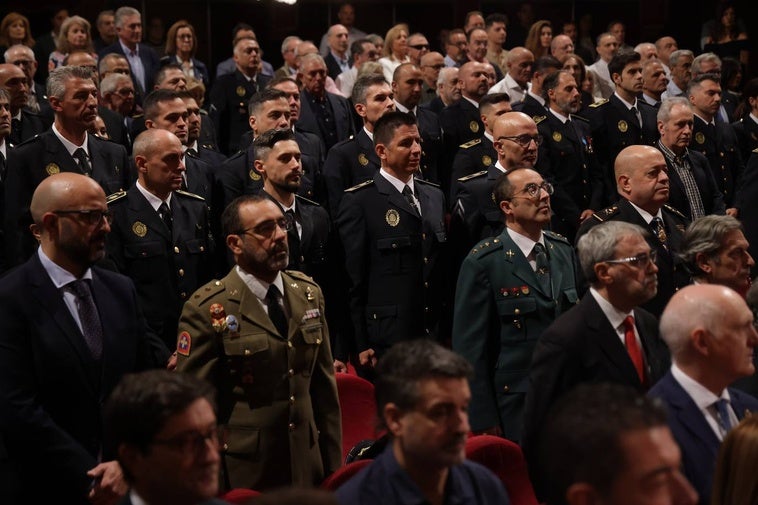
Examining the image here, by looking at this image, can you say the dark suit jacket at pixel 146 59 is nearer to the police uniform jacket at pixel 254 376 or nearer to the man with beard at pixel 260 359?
the man with beard at pixel 260 359

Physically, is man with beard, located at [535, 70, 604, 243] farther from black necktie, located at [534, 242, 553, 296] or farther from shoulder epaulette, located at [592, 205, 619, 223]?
black necktie, located at [534, 242, 553, 296]

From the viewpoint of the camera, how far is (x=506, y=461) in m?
3.80

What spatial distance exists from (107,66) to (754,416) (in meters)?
5.94

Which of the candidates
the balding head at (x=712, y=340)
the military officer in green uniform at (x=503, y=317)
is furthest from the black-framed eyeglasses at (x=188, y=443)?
the military officer in green uniform at (x=503, y=317)

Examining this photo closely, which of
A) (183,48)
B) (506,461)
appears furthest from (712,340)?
(183,48)

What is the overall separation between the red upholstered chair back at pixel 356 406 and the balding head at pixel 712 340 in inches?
56.3

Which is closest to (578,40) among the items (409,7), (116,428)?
(409,7)

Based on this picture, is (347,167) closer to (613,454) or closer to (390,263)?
(390,263)

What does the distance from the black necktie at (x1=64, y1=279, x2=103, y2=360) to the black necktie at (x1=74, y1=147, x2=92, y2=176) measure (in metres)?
1.95

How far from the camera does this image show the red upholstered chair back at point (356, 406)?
14.7 ft

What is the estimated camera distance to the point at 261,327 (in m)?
3.95

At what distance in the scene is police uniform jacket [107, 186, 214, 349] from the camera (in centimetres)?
500

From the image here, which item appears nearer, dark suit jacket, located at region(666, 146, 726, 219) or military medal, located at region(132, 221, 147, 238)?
military medal, located at region(132, 221, 147, 238)

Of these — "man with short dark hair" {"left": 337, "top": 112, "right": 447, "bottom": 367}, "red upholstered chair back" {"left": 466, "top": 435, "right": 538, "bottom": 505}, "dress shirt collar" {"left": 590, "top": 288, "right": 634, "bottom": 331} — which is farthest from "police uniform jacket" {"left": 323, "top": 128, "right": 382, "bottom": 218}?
"red upholstered chair back" {"left": 466, "top": 435, "right": 538, "bottom": 505}
